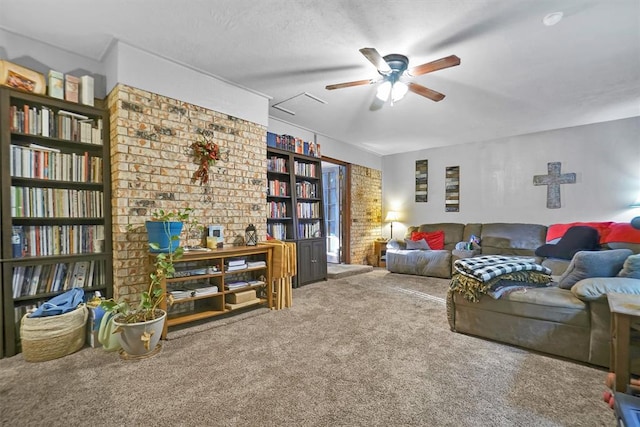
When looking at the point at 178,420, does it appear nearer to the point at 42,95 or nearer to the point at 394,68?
the point at 42,95

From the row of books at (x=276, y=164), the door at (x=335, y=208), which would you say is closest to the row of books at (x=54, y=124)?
the row of books at (x=276, y=164)

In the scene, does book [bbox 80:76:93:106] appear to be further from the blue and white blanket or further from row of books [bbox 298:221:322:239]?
the blue and white blanket

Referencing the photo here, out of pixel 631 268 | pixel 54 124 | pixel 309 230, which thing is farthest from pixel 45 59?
pixel 631 268

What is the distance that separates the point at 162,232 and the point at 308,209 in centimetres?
257

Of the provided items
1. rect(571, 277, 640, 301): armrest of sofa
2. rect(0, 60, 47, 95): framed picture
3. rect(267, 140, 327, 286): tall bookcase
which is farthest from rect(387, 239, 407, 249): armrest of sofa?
rect(0, 60, 47, 95): framed picture

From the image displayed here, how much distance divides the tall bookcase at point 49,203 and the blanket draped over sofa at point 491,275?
3262 mm

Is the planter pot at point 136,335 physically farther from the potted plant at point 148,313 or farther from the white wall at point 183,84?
the white wall at point 183,84

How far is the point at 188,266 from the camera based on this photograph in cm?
289

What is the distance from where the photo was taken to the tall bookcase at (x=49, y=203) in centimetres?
215

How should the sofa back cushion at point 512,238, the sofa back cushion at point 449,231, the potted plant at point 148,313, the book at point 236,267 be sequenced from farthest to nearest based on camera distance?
the sofa back cushion at point 449,231
the sofa back cushion at point 512,238
the book at point 236,267
the potted plant at point 148,313

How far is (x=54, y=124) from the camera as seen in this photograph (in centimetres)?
244

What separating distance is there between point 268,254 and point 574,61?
3.73 metres

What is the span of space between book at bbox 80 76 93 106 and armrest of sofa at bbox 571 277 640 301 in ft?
14.2

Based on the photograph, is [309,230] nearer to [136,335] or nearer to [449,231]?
[136,335]
